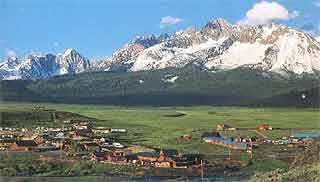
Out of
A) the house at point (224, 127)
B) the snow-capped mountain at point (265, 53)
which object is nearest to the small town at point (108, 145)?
the house at point (224, 127)

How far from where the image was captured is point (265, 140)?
121ft

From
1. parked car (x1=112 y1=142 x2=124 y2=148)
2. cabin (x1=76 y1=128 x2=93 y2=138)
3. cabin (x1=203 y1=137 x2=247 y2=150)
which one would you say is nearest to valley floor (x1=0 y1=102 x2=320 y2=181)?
cabin (x1=203 y1=137 x2=247 y2=150)

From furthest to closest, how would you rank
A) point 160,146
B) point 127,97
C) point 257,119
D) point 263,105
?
point 127,97 < point 263,105 < point 257,119 < point 160,146

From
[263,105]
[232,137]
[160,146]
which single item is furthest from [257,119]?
[263,105]

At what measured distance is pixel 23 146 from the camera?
3316cm

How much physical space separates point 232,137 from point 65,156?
1146 cm

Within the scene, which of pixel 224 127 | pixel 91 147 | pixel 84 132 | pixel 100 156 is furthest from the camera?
pixel 224 127

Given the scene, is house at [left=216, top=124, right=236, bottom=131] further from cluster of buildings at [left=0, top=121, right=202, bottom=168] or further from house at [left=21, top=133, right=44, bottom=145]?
house at [left=21, top=133, right=44, bottom=145]

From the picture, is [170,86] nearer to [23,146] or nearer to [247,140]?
[247,140]

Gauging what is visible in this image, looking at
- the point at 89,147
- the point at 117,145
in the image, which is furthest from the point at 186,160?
the point at 89,147

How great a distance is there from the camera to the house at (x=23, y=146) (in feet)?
108

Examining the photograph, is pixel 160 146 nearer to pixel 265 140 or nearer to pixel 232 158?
pixel 232 158

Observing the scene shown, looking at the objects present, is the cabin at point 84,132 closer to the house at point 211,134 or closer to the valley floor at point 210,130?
the valley floor at point 210,130

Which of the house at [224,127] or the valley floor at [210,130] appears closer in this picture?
the valley floor at [210,130]
